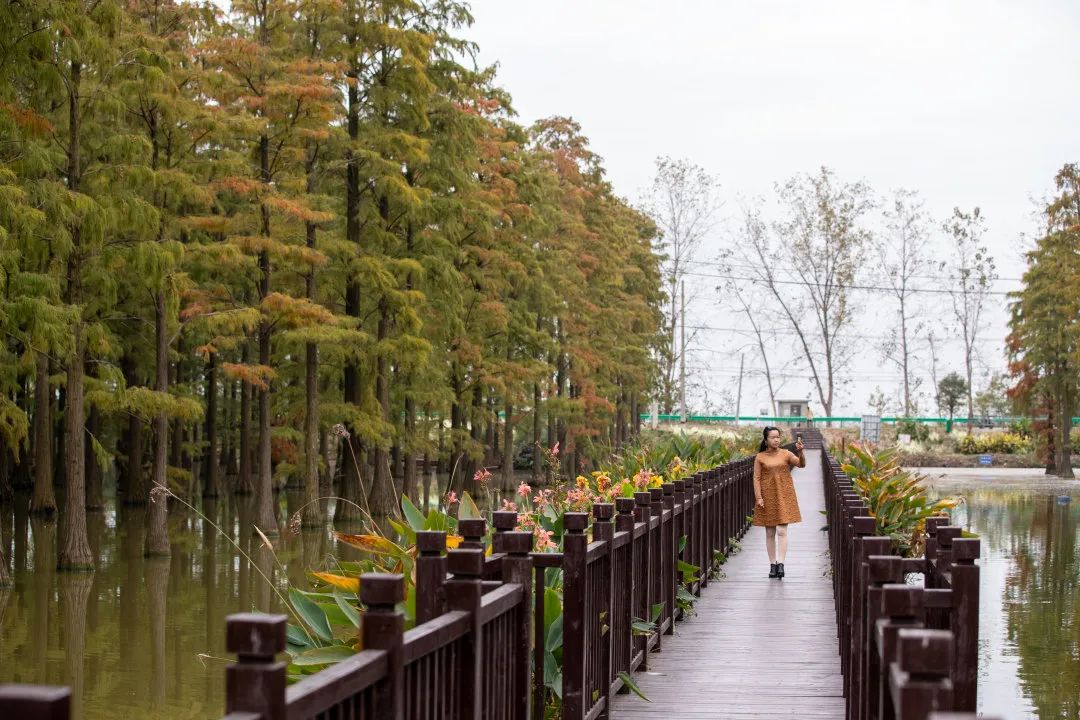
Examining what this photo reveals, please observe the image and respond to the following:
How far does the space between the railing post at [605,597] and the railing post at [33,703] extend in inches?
207

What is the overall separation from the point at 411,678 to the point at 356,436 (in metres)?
28.4

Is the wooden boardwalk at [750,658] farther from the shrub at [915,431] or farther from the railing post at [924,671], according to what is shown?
the shrub at [915,431]

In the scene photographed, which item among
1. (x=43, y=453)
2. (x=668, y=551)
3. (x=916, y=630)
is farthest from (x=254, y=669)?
(x=43, y=453)

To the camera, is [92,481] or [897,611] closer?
[897,611]

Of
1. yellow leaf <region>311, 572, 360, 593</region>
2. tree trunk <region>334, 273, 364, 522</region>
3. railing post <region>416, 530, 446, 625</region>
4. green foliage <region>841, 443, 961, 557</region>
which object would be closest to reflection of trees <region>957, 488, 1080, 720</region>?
green foliage <region>841, 443, 961, 557</region>

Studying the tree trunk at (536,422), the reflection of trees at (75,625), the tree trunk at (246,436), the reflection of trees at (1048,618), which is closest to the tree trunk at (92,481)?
the tree trunk at (246,436)

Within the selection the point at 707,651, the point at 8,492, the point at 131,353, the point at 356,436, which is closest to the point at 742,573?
the point at 707,651

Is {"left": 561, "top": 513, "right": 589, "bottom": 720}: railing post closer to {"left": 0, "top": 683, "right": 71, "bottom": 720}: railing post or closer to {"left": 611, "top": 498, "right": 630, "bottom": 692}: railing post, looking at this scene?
{"left": 611, "top": 498, "right": 630, "bottom": 692}: railing post

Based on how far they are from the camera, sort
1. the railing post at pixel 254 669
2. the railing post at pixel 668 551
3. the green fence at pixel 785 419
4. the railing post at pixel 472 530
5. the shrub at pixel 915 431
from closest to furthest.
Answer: the railing post at pixel 254 669
the railing post at pixel 472 530
the railing post at pixel 668 551
the shrub at pixel 915 431
the green fence at pixel 785 419

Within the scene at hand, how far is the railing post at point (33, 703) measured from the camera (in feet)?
5.75

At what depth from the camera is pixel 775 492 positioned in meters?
14.6

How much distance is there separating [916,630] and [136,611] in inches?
661

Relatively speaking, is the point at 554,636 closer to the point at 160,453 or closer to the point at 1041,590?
the point at 1041,590

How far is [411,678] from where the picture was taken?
380 centimetres
